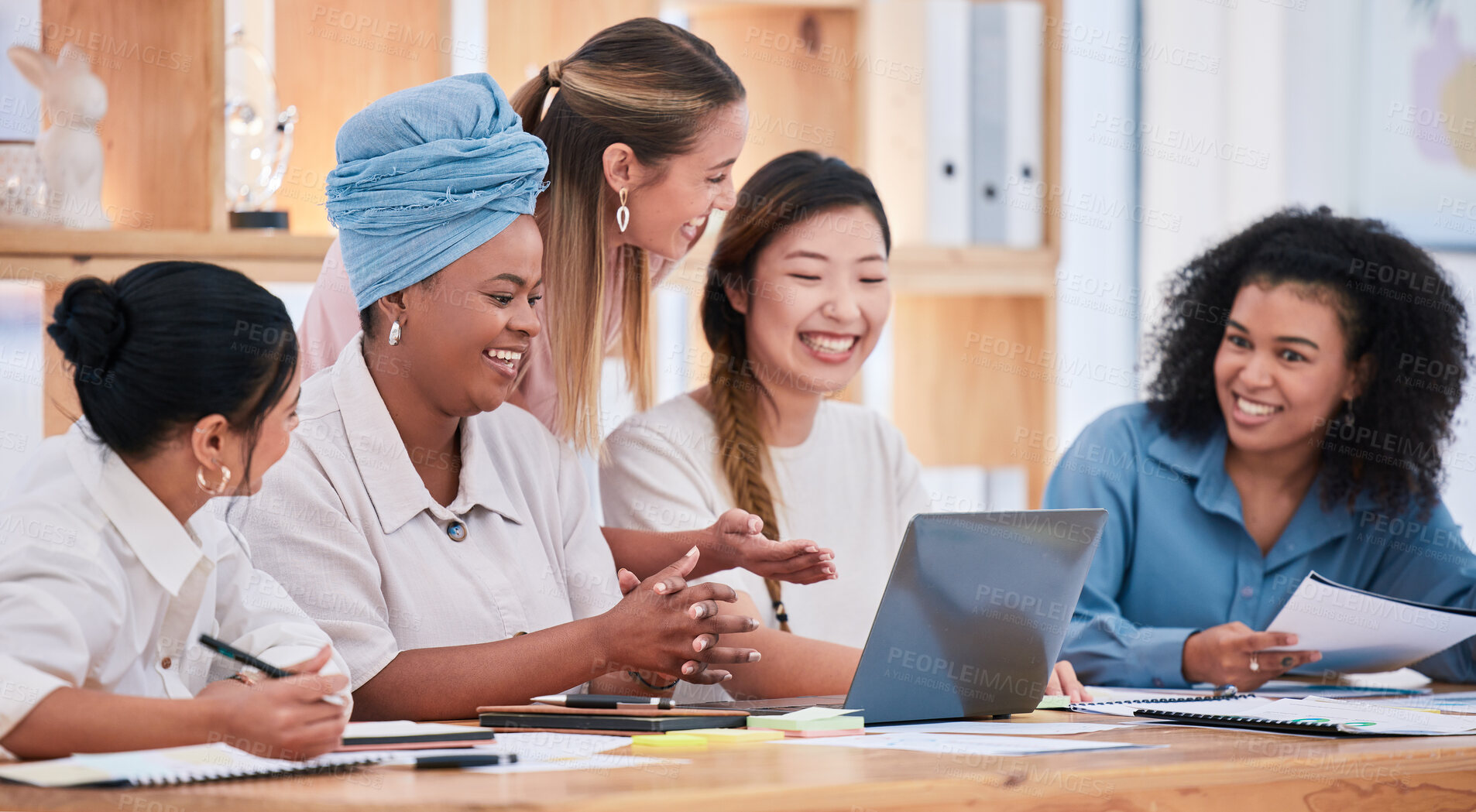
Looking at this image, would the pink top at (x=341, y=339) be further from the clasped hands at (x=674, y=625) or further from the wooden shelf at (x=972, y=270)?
the wooden shelf at (x=972, y=270)

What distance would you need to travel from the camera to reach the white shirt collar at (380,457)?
1521 mm

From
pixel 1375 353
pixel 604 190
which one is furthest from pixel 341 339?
pixel 1375 353

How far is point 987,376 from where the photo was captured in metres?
3.36

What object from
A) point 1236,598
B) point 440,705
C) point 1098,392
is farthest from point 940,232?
point 440,705

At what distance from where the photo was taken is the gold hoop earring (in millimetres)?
1195

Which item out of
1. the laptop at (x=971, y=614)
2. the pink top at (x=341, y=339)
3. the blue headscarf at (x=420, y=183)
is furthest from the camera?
the pink top at (x=341, y=339)

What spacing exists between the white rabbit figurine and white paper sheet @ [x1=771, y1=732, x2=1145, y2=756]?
1822 mm

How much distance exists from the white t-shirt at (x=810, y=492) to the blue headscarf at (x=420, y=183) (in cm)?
52

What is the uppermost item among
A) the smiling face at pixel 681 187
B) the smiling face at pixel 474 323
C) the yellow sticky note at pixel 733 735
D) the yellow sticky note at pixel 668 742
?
the smiling face at pixel 681 187

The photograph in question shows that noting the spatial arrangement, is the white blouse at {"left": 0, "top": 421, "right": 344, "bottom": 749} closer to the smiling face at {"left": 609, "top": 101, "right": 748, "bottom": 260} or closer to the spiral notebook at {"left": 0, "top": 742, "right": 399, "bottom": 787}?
the spiral notebook at {"left": 0, "top": 742, "right": 399, "bottom": 787}

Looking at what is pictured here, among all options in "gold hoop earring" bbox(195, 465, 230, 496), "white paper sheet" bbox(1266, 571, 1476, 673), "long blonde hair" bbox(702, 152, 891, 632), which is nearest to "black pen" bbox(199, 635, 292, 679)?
"gold hoop earring" bbox(195, 465, 230, 496)

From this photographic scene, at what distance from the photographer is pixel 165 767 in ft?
3.25

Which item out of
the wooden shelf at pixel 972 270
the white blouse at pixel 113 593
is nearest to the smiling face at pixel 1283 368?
the wooden shelf at pixel 972 270

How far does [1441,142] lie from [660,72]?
Answer: 7.05ft
